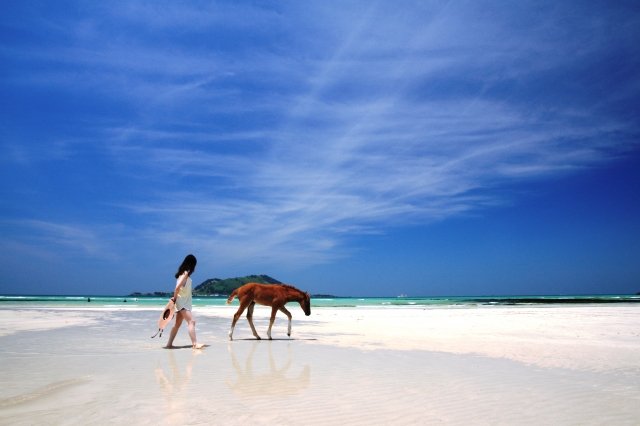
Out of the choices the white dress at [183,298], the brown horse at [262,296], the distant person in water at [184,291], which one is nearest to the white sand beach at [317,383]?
the distant person in water at [184,291]

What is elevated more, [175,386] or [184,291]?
[184,291]

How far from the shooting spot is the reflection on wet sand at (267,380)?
694 cm

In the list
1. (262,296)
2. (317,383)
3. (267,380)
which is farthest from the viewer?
(262,296)

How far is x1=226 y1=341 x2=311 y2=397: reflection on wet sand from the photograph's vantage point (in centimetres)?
694

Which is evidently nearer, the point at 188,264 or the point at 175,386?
the point at 175,386

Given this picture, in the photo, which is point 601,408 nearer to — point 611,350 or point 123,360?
point 611,350

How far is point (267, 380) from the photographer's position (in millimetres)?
7766

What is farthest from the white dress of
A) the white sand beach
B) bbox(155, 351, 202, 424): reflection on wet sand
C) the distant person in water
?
bbox(155, 351, 202, 424): reflection on wet sand

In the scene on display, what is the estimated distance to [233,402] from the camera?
20.4 feet

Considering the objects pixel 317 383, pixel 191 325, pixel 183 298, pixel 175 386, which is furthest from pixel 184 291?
pixel 317 383

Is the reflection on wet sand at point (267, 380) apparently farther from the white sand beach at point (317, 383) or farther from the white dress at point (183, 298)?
the white dress at point (183, 298)

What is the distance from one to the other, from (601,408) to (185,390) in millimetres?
5793

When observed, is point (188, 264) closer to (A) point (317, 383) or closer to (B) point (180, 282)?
(B) point (180, 282)

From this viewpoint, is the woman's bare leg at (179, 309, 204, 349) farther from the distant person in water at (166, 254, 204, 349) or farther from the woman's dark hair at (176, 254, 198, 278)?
the woman's dark hair at (176, 254, 198, 278)
